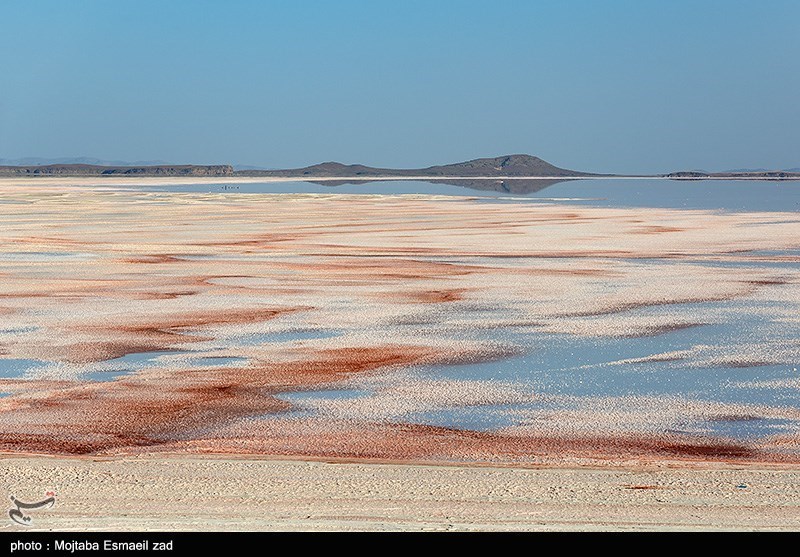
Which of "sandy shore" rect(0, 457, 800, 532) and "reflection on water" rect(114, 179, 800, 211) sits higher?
"sandy shore" rect(0, 457, 800, 532)

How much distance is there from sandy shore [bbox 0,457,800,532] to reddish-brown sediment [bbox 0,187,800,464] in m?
0.71

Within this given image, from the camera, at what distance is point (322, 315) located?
671 inches

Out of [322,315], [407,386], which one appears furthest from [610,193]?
[407,386]

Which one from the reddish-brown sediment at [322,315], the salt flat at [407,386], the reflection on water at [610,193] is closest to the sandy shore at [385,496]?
the salt flat at [407,386]

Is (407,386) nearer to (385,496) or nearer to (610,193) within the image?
(385,496)

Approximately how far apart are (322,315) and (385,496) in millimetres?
9156

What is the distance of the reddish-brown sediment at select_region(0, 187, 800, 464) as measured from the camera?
9.96 m

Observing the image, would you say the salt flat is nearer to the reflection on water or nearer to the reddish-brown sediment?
the reddish-brown sediment

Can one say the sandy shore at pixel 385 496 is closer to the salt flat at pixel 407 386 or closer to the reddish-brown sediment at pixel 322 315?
the salt flat at pixel 407 386

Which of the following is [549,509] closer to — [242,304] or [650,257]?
[242,304]

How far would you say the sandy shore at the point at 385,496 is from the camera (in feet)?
23.9

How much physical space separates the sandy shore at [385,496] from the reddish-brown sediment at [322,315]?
707 mm
